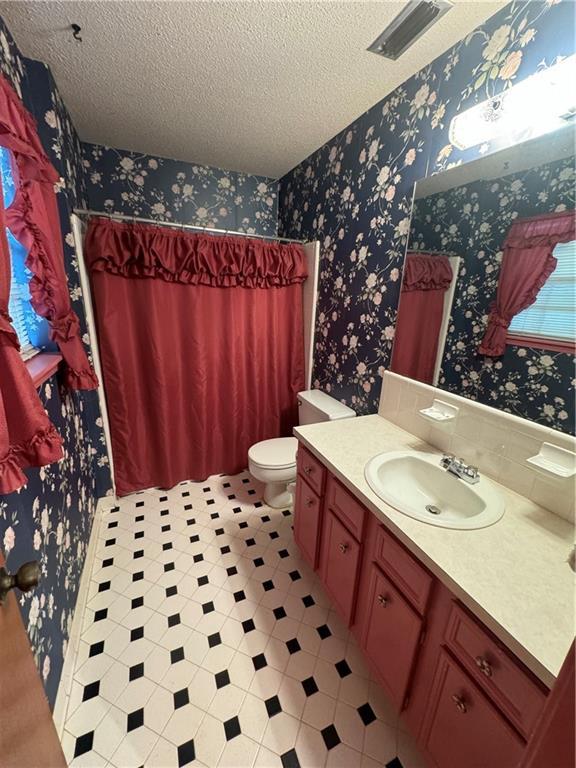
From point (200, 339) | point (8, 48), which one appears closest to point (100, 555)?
point (200, 339)

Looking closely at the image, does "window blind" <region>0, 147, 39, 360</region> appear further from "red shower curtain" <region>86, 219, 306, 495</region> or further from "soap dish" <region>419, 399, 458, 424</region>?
"soap dish" <region>419, 399, 458, 424</region>

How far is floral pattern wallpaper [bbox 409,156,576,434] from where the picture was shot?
0.94 metres

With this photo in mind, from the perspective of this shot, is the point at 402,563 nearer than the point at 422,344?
Yes

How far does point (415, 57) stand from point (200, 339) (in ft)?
5.52

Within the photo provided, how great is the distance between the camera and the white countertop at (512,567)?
2.07 feet

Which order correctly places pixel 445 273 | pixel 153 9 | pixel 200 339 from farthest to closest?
pixel 200 339 → pixel 445 273 → pixel 153 9

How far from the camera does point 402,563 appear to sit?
93 centimetres

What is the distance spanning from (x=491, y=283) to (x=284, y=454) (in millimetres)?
1412

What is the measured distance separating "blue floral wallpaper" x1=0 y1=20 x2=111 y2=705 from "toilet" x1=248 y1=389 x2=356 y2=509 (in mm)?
946

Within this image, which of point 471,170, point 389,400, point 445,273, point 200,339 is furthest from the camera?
point 200,339

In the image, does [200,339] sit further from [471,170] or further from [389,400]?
[471,170]

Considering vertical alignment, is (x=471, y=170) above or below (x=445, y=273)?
above

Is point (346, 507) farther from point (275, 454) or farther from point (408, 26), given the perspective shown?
point (408, 26)

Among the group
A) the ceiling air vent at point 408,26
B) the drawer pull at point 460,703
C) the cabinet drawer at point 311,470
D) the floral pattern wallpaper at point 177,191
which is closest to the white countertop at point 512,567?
the cabinet drawer at point 311,470
